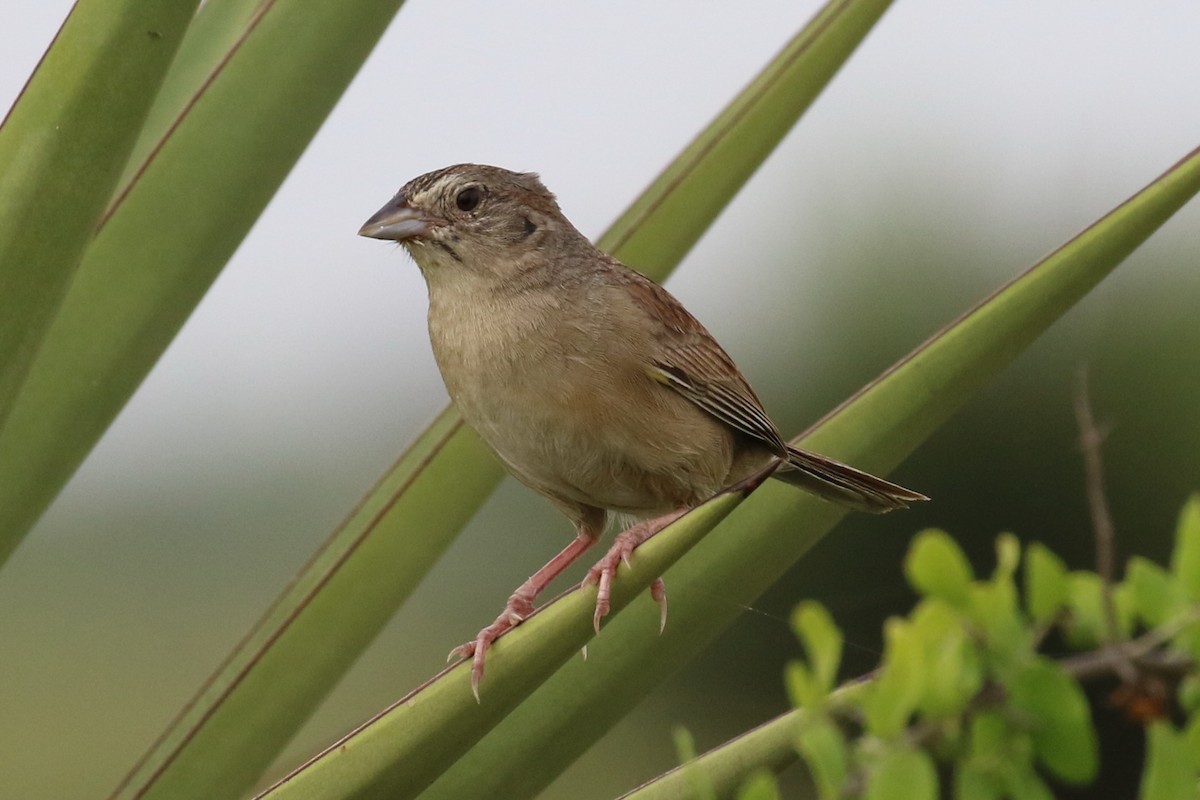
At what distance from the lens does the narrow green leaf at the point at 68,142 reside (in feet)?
6.54

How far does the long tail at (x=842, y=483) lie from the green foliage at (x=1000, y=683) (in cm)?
187

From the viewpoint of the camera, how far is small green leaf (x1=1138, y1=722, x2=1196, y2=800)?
86cm

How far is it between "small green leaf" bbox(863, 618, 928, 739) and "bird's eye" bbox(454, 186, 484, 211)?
2636 mm

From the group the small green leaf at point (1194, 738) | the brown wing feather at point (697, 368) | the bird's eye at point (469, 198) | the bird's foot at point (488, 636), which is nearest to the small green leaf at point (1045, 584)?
the small green leaf at point (1194, 738)

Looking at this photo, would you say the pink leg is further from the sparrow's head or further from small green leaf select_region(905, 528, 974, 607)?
small green leaf select_region(905, 528, 974, 607)

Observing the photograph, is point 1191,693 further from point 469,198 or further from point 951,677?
point 469,198

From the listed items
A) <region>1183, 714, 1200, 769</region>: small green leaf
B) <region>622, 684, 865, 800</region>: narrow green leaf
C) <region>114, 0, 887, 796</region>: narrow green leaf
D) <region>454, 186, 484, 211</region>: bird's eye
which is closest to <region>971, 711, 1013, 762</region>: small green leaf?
<region>1183, 714, 1200, 769</region>: small green leaf

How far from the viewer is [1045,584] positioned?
3.18 feet

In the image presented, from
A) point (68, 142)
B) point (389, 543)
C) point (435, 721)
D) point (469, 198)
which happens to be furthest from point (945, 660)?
point (469, 198)

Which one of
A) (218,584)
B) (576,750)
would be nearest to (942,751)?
(576,750)

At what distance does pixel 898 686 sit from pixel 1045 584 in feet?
0.49

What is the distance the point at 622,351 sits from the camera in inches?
125

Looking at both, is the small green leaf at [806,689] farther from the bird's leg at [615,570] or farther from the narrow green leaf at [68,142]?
the narrow green leaf at [68,142]

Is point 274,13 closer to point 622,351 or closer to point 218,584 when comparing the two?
point 622,351
